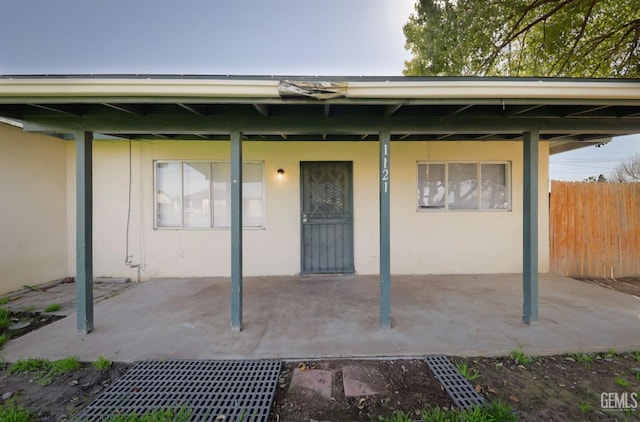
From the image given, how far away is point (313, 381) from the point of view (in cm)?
211

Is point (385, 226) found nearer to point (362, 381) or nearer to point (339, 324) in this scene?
point (339, 324)

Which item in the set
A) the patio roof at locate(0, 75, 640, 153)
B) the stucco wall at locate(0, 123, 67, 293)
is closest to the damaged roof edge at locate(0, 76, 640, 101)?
the patio roof at locate(0, 75, 640, 153)

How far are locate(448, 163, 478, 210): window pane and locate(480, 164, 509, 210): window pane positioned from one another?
0.17 meters

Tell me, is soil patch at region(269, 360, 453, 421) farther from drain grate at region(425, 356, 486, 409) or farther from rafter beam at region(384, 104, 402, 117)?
rafter beam at region(384, 104, 402, 117)

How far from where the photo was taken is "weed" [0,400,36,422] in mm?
1698

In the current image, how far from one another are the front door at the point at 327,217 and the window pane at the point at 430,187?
1.38m

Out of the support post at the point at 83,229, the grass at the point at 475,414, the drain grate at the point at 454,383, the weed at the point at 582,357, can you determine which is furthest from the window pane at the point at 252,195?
the weed at the point at 582,357

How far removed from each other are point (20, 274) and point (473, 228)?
311 inches

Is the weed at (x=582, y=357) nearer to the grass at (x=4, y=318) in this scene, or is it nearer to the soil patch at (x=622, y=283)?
the soil patch at (x=622, y=283)

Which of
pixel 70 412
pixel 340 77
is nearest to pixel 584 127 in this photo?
pixel 340 77

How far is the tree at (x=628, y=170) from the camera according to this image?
15836mm

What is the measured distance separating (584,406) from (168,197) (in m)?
5.93

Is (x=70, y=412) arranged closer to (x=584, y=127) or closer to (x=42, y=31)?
(x=584, y=127)

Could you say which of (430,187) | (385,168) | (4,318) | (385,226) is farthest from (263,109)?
(4,318)
